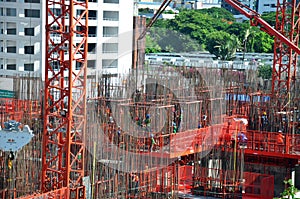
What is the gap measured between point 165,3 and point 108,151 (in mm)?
7860

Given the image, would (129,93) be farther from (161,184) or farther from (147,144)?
(161,184)

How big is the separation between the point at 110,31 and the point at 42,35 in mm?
5031

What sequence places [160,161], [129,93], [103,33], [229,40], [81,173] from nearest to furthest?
[81,173], [160,161], [129,93], [103,33], [229,40]

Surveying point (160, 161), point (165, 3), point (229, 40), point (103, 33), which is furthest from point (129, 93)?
point (229, 40)

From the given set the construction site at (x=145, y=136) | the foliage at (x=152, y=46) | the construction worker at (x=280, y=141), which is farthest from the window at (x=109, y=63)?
Result: the foliage at (x=152, y=46)

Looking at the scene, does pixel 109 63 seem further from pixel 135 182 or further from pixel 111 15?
pixel 135 182

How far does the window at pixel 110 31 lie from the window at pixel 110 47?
46 cm

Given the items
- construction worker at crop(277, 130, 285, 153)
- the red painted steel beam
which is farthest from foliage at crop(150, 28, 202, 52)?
construction worker at crop(277, 130, 285, 153)

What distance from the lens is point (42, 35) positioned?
3156 cm

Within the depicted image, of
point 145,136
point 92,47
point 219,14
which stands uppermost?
point 219,14

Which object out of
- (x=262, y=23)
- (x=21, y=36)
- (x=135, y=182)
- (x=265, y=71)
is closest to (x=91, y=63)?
(x=21, y=36)

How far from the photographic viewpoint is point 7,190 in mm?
15289

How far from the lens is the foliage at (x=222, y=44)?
4984 cm

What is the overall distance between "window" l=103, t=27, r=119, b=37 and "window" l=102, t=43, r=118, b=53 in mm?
461
